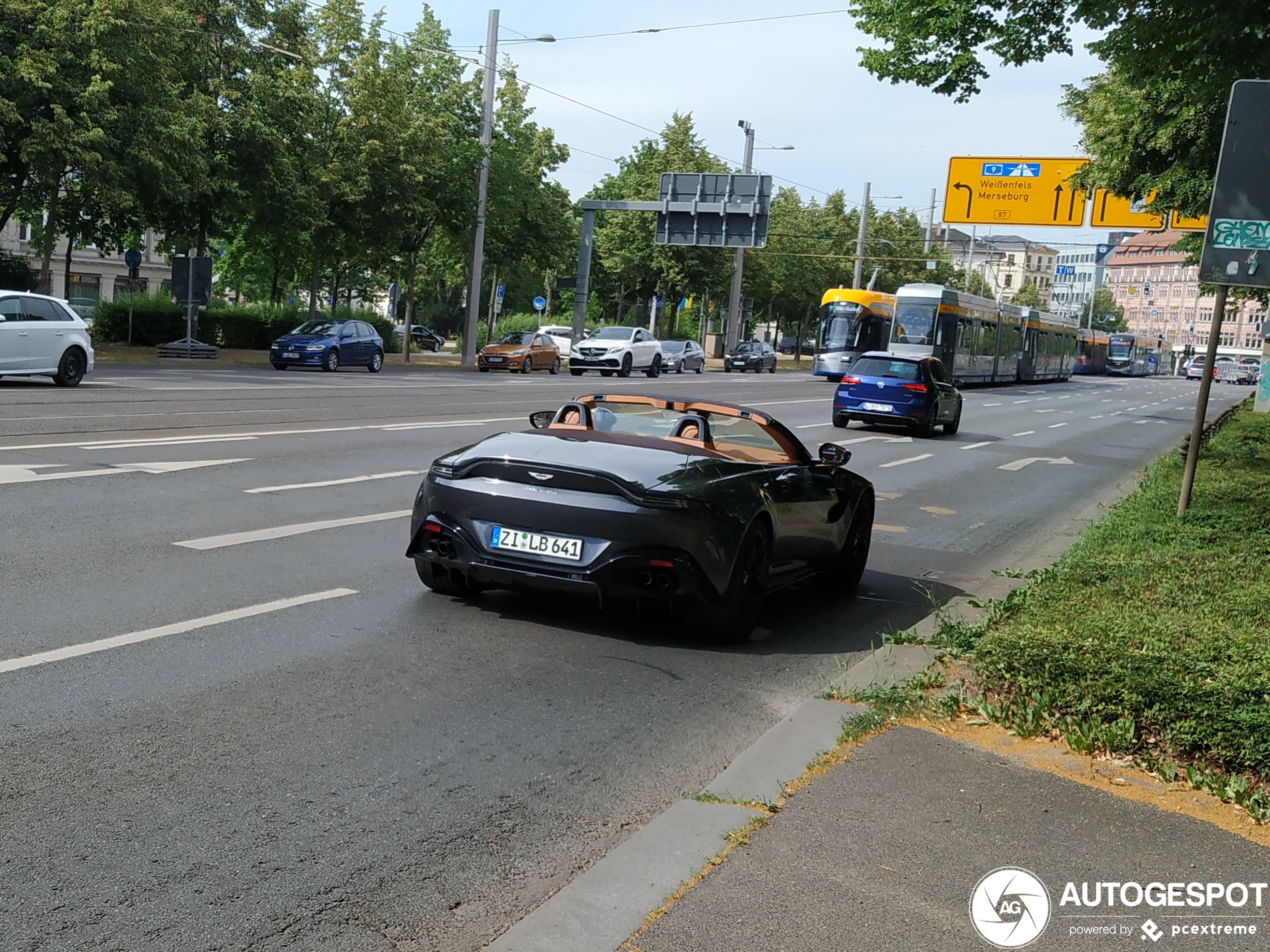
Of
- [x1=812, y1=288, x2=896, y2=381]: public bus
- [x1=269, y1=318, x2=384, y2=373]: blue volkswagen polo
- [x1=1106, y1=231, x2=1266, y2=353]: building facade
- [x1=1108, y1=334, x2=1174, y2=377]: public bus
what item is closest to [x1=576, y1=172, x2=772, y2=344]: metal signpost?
[x1=812, y1=288, x2=896, y2=381]: public bus

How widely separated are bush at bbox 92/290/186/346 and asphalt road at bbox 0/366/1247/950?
26173 millimetres

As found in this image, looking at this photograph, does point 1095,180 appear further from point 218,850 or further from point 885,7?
point 218,850

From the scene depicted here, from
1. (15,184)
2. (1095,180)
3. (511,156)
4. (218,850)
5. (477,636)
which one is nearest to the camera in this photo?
(218,850)

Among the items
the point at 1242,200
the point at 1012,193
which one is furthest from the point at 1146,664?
the point at 1012,193

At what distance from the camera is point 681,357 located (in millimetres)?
55406

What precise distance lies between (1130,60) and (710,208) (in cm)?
3826

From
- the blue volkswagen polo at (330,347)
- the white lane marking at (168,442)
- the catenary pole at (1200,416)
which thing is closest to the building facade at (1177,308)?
the blue volkswagen polo at (330,347)

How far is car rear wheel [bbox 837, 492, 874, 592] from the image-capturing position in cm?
888

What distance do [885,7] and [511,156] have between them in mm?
33596

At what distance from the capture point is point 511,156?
49.0 m

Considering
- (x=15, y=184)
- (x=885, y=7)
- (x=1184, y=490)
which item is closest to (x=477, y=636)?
(x=1184, y=490)

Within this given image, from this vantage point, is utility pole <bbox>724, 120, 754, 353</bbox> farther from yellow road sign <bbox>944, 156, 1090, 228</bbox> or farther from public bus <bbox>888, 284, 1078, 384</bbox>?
yellow road sign <bbox>944, 156, 1090, 228</bbox>

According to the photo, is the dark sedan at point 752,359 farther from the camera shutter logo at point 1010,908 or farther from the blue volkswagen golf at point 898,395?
the camera shutter logo at point 1010,908

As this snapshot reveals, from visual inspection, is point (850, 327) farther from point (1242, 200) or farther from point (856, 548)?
point (856, 548)
